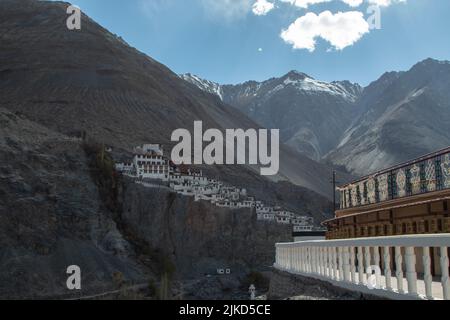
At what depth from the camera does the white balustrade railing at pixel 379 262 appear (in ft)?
26.7

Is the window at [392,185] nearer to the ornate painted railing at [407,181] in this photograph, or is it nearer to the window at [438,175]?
the ornate painted railing at [407,181]

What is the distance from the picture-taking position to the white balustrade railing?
813 cm

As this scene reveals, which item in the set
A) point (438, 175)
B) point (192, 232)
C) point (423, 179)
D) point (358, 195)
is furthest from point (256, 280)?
point (438, 175)

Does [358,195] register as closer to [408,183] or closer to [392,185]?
[392,185]

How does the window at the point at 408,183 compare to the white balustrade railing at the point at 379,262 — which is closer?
the white balustrade railing at the point at 379,262

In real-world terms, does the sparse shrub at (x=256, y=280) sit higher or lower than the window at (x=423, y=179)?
lower

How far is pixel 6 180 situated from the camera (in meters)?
68.2

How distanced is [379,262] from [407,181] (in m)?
6.78

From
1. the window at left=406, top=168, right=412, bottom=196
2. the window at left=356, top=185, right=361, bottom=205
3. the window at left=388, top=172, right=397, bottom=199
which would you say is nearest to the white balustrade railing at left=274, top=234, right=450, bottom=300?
the window at left=406, top=168, right=412, bottom=196

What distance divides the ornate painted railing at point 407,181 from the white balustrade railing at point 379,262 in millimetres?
3273

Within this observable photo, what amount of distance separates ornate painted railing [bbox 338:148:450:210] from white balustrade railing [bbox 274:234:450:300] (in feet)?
10.7

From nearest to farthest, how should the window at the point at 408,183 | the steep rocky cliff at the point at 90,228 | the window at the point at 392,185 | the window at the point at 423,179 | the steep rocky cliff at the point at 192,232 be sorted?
the window at the point at 423,179 < the window at the point at 408,183 < the window at the point at 392,185 < the steep rocky cliff at the point at 90,228 < the steep rocky cliff at the point at 192,232

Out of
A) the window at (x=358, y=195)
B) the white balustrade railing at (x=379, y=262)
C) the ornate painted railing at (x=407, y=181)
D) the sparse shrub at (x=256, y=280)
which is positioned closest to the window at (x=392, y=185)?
the ornate painted railing at (x=407, y=181)

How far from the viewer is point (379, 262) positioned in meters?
12.6
